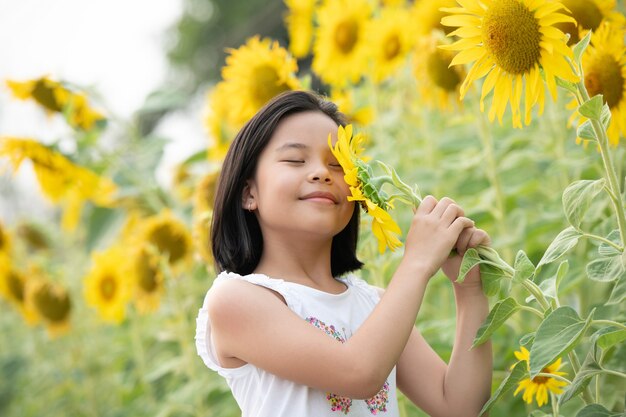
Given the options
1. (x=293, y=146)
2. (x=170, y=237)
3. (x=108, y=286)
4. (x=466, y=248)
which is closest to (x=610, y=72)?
(x=466, y=248)

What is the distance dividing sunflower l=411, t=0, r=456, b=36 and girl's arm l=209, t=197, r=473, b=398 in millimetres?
1001

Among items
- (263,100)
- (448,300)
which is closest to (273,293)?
(263,100)

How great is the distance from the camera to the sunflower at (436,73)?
1857 mm

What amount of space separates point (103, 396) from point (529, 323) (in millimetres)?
1896

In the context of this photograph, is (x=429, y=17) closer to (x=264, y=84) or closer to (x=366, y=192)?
(x=264, y=84)

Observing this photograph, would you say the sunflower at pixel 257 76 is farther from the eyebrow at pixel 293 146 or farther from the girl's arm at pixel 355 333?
the girl's arm at pixel 355 333

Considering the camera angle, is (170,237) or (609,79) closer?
(609,79)

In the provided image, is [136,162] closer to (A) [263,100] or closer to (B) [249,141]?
(A) [263,100]

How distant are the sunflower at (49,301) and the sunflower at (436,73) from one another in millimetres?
1622

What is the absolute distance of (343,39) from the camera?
7.48 feet

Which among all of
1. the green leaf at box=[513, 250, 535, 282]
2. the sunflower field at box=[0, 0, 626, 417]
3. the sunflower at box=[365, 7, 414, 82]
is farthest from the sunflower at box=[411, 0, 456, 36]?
the green leaf at box=[513, 250, 535, 282]

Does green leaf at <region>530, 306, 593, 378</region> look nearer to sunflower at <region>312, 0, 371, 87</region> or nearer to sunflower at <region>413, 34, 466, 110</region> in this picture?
sunflower at <region>413, 34, 466, 110</region>

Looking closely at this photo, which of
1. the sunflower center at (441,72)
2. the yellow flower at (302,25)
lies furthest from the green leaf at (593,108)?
the yellow flower at (302,25)

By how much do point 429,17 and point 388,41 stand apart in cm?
21
